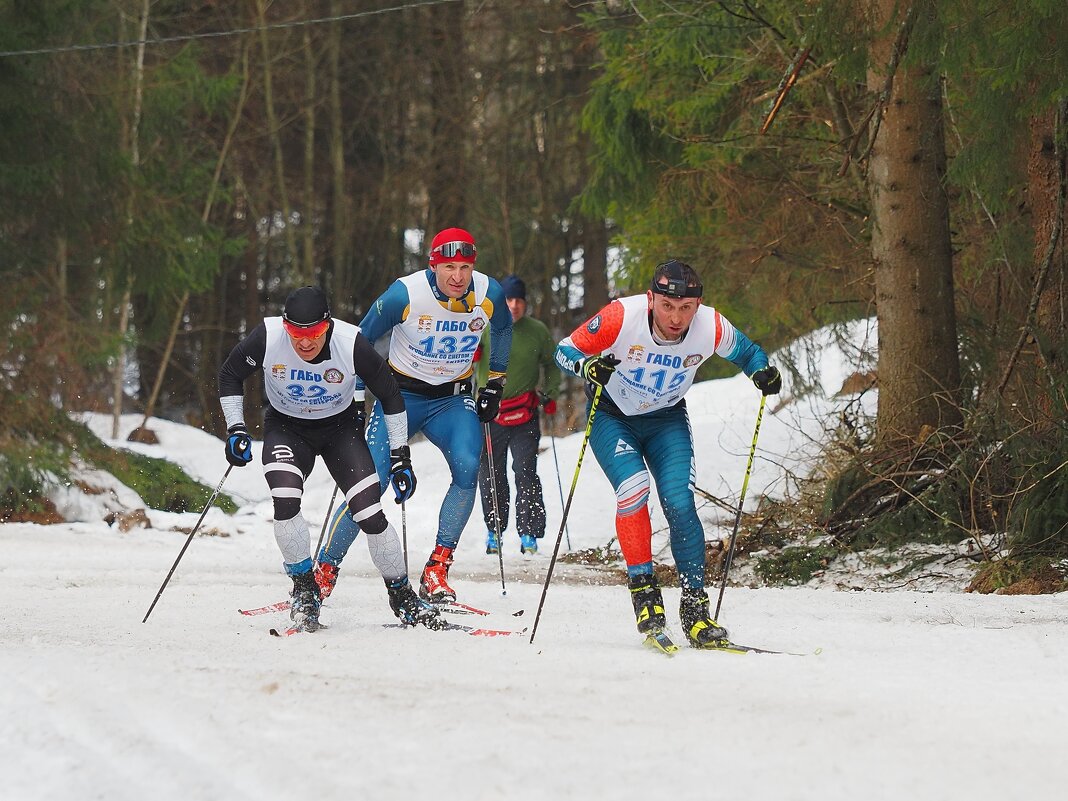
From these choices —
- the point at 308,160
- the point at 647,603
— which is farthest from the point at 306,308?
the point at 308,160

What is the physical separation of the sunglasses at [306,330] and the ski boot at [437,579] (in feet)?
5.67

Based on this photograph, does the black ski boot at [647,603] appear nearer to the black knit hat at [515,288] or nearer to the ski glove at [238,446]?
the ski glove at [238,446]

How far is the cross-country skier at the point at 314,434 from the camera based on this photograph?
23.4 feet

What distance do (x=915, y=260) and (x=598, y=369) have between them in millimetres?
5154

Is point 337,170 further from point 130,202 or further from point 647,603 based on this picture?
point 647,603

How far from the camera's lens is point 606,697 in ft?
16.9

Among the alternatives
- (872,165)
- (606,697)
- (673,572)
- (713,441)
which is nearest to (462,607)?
(606,697)

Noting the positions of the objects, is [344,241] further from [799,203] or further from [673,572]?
[673,572]

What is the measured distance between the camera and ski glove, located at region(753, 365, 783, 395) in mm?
6711

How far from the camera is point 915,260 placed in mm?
10812

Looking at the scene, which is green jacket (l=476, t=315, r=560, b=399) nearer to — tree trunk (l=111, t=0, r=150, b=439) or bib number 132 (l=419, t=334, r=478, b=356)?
bib number 132 (l=419, t=334, r=478, b=356)

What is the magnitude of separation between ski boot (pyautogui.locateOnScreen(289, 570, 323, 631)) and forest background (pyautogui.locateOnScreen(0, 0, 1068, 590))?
4478 millimetres

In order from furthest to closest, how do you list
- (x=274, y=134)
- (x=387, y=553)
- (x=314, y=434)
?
(x=274, y=134), (x=314, y=434), (x=387, y=553)

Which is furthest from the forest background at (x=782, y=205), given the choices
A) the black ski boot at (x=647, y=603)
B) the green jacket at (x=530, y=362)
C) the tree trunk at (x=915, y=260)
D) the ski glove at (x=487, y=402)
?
the black ski boot at (x=647, y=603)
